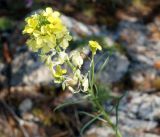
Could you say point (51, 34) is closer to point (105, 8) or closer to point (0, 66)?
point (0, 66)

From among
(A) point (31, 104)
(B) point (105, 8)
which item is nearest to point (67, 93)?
(A) point (31, 104)

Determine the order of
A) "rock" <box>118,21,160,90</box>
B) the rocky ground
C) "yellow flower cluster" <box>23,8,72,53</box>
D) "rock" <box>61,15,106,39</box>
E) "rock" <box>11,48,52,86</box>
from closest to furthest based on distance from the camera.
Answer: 1. "yellow flower cluster" <box>23,8,72,53</box>
2. the rocky ground
3. "rock" <box>118,21,160,90</box>
4. "rock" <box>11,48,52,86</box>
5. "rock" <box>61,15,106,39</box>

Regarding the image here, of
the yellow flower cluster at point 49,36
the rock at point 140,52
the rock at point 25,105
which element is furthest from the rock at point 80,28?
the yellow flower cluster at point 49,36

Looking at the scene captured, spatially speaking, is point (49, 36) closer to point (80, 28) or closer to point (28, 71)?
point (28, 71)

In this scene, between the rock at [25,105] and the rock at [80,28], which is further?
the rock at [80,28]

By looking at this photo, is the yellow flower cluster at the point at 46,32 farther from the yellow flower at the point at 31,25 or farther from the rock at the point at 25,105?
the rock at the point at 25,105

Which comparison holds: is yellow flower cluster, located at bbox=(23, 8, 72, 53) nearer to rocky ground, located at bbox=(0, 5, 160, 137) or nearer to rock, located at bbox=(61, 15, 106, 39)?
rocky ground, located at bbox=(0, 5, 160, 137)

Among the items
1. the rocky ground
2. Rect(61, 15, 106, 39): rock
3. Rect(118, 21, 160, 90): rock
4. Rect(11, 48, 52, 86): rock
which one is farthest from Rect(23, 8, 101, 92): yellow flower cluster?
Rect(61, 15, 106, 39): rock

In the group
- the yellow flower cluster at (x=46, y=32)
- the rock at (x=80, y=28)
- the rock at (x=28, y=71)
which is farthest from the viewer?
the rock at (x=80, y=28)
